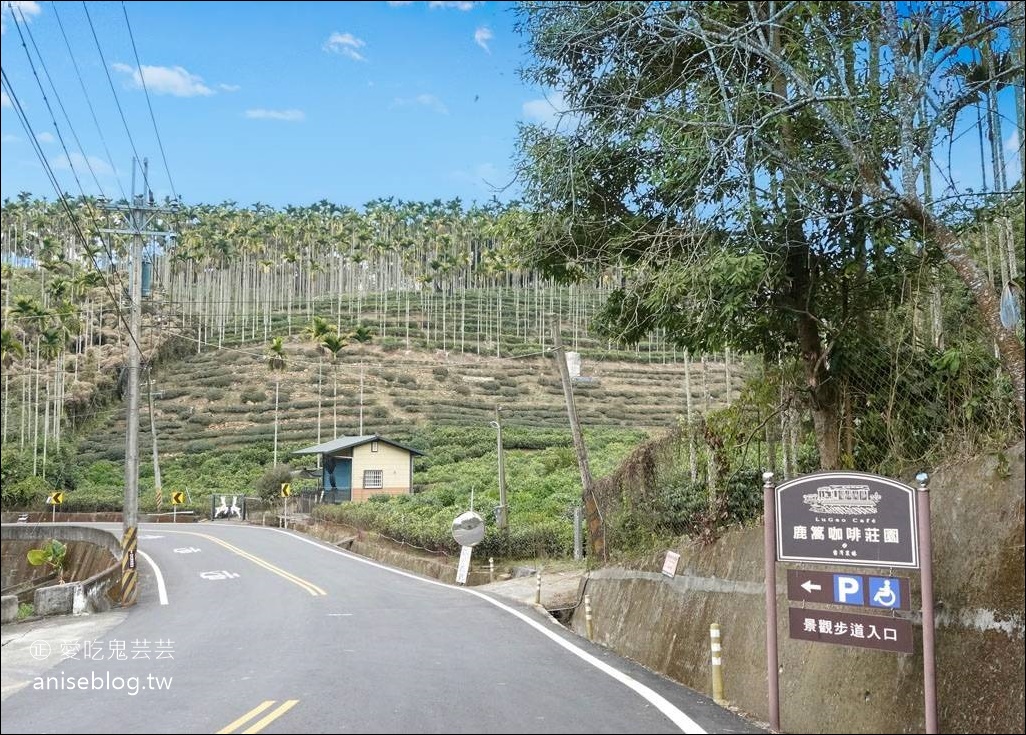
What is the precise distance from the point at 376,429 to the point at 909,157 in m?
68.6

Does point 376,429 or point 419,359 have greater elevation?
point 419,359

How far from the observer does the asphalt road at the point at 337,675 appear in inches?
286

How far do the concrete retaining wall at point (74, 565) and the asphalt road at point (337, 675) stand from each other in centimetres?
74

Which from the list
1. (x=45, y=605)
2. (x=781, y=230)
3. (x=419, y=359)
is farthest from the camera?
(x=419, y=359)

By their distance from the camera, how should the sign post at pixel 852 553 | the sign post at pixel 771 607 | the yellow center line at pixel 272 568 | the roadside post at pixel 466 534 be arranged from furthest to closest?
the roadside post at pixel 466 534, the yellow center line at pixel 272 568, the sign post at pixel 771 607, the sign post at pixel 852 553

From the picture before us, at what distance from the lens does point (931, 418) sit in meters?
9.32

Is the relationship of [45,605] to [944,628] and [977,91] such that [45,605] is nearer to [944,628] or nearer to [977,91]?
[944,628]

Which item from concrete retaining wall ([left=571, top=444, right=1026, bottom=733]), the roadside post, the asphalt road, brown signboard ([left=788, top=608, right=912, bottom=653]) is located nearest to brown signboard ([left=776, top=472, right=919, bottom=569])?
brown signboard ([left=788, top=608, right=912, bottom=653])

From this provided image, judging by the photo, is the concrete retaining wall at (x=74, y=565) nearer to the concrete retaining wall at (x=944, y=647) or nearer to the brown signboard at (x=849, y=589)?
the brown signboard at (x=849, y=589)

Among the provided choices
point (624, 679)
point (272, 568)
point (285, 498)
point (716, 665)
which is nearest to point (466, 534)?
point (272, 568)

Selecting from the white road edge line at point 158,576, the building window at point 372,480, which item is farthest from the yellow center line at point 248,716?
the building window at point 372,480

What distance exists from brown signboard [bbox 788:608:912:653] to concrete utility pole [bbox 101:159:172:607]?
1634 cm

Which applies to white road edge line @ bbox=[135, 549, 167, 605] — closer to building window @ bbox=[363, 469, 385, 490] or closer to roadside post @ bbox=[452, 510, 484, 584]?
roadside post @ bbox=[452, 510, 484, 584]

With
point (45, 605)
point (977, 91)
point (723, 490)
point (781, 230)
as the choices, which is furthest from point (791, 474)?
point (45, 605)
